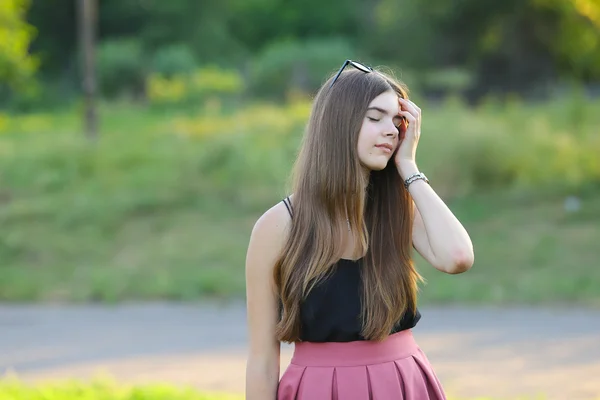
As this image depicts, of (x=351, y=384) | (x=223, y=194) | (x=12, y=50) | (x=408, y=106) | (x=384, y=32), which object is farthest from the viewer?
(x=384, y=32)

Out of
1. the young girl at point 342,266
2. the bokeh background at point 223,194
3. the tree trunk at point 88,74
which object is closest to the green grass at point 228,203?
the bokeh background at point 223,194

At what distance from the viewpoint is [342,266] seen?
2443mm

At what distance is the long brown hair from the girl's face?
16 mm

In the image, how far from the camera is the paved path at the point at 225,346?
6.21 meters

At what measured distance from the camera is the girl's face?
243 cm

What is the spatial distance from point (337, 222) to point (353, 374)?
0.40 meters

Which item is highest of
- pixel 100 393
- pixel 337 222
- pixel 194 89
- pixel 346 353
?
pixel 194 89

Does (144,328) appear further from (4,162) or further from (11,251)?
(4,162)

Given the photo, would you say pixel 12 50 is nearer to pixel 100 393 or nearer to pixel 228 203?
pixel 228 203

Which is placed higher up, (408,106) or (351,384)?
(408,106)

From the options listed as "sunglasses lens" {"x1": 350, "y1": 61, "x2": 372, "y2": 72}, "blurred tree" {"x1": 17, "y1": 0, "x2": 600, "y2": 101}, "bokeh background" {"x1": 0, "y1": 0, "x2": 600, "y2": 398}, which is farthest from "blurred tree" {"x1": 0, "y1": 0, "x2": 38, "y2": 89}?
"sunglasses lens" {"x1": 350, "y1": 61, "x2": 372, "y2": 72}

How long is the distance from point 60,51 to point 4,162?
32423 millimetres

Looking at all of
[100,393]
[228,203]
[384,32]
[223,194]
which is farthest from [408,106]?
[384,32]

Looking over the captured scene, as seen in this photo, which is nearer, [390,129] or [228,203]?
[390,129]
